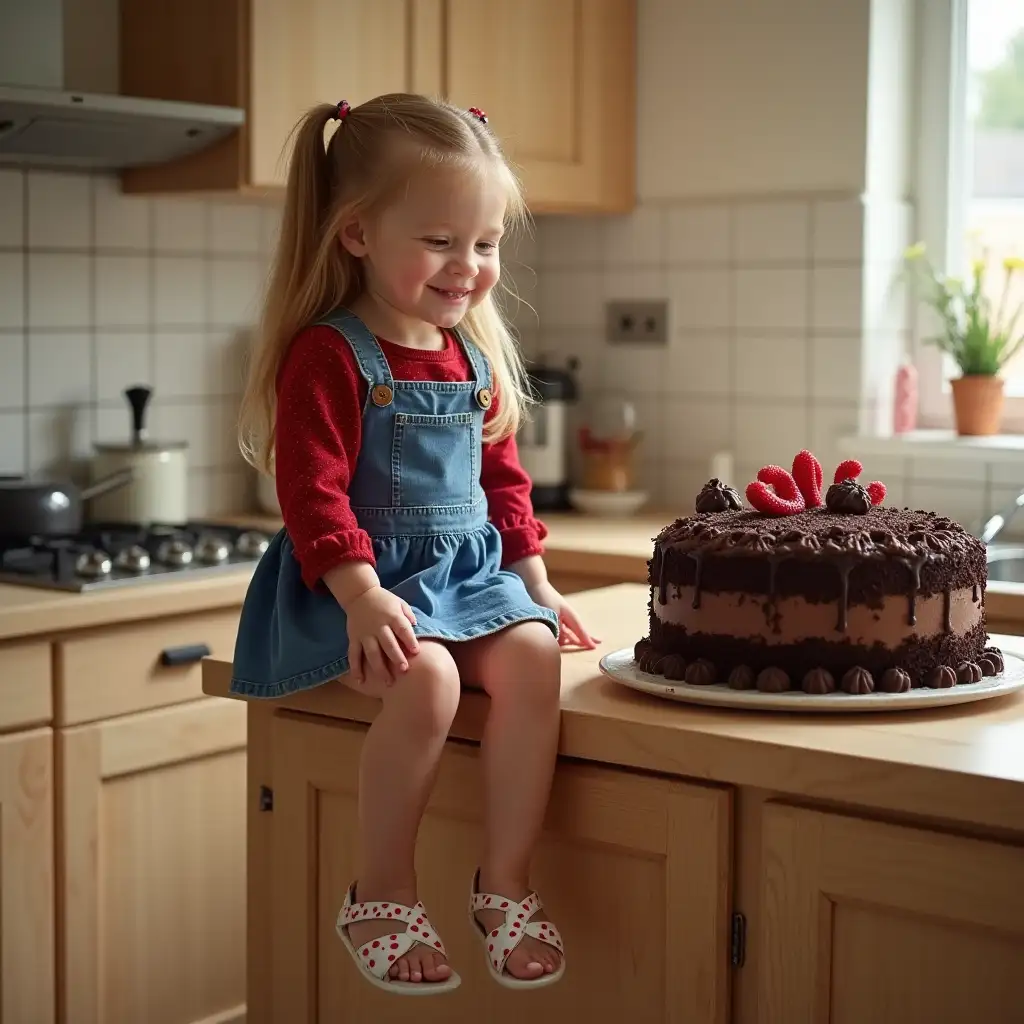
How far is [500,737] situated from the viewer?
4.66 feet

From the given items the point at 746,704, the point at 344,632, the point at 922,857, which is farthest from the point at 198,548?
the point at 922,857

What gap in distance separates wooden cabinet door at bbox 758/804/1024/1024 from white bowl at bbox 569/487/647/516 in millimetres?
1889

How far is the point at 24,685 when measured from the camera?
7.27 feet

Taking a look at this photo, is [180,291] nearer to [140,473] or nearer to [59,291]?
[59,291]

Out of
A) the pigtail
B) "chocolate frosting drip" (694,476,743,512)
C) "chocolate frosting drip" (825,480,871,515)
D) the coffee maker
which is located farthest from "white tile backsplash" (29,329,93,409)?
"chocolate frosting drip" (825,480,871,515)

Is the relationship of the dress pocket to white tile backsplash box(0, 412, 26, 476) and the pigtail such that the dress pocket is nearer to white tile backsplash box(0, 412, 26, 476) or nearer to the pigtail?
the pigtail

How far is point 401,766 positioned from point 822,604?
0.39 m

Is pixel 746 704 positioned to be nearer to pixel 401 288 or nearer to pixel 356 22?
pixel 401 288

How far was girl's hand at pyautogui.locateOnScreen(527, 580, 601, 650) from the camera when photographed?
5.50ft

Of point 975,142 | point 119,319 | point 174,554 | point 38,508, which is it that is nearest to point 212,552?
point 174,554

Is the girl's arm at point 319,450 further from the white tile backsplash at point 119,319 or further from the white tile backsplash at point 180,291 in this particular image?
the white tile backsplash at point 180,291

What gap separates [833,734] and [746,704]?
0.29 ft

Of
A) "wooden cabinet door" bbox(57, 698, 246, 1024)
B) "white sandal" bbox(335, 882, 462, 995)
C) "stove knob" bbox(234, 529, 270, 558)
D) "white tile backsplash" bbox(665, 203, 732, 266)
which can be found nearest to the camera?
"white sandal" bbox(335, 882, 462, 995)

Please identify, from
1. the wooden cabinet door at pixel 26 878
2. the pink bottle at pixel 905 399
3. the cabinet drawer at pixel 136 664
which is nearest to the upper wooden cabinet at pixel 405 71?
the pink bottle at pixel 905 399
